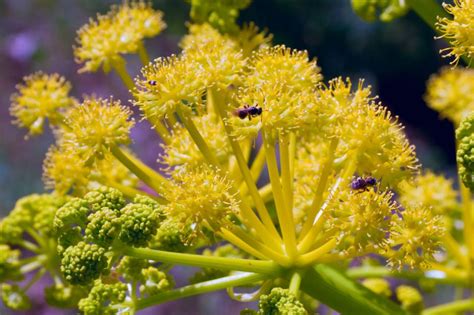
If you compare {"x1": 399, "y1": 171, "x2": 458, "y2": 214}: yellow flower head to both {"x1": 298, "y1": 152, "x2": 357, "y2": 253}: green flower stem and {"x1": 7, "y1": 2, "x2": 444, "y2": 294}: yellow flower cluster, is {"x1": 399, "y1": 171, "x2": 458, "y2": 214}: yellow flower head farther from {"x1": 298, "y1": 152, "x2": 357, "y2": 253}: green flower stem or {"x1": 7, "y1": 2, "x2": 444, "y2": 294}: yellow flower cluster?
{"x1": 298, "y1": 152, "x2": 357, "y2": 253}: green flower stem

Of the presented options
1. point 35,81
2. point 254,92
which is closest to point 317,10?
point 35,81

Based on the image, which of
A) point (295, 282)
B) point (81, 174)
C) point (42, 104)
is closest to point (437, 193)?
point (295, 282)

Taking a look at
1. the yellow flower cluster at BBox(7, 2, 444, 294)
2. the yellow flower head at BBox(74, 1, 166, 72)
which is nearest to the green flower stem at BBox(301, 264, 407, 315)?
the yellow flower cluster at BBox(7, 2, 444, 294)

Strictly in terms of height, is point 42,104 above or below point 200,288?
above

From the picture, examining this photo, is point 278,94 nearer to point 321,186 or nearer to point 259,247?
point 321,186

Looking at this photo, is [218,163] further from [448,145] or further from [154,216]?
[448,145]

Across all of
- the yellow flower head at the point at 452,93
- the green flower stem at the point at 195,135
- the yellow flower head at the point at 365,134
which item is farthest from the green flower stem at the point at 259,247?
the yellow flower head at the point at 452,93

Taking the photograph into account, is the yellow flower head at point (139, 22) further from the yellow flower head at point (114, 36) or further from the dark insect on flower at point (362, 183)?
the dark insect on flower at point (362, 183)
